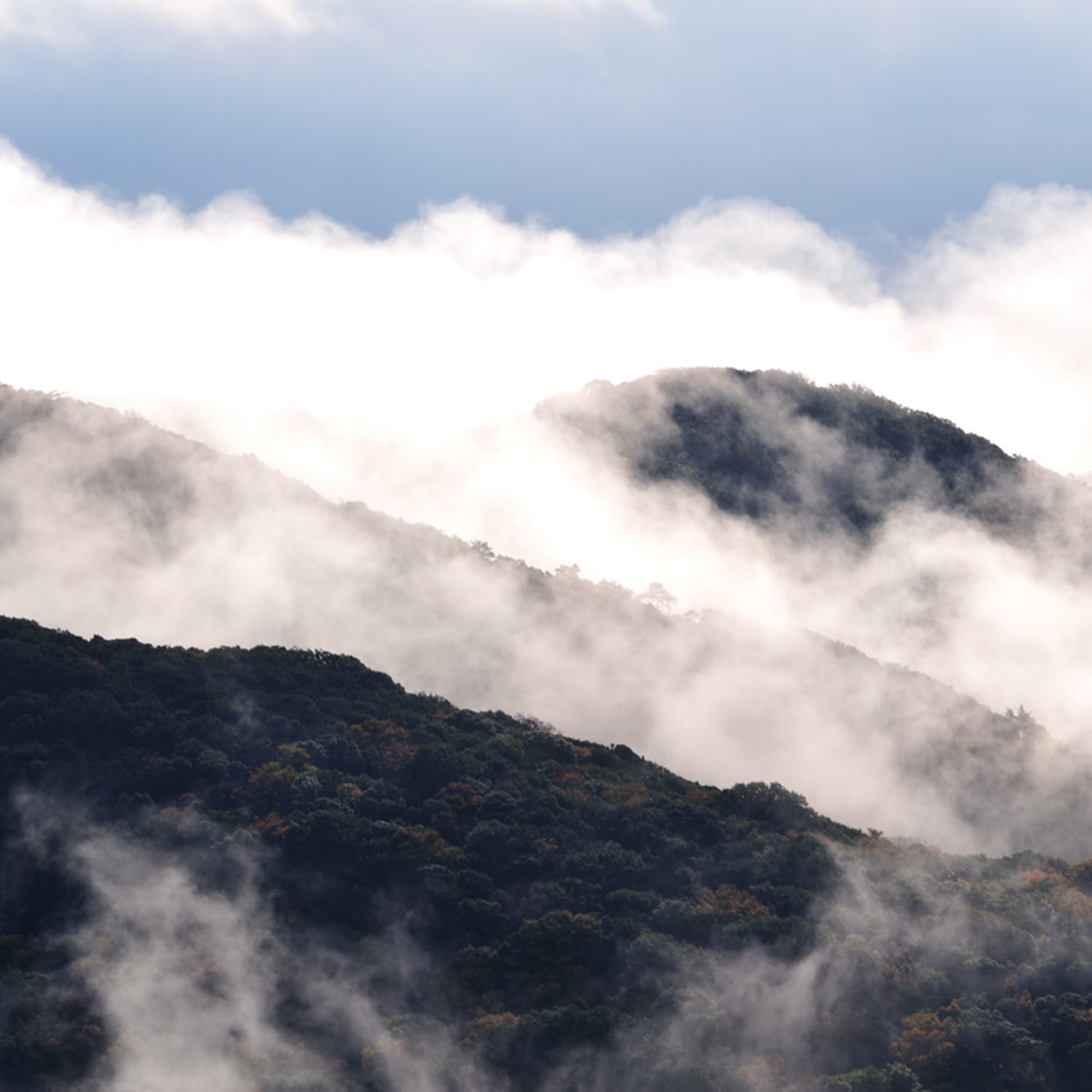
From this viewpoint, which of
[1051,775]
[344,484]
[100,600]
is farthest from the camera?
[344,484]

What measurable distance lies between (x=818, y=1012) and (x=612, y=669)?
38.2 metres

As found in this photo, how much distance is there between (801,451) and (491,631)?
55.2 m

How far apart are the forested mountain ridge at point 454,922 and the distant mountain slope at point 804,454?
2450 inches

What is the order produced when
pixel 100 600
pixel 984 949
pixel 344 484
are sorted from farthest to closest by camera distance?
pixel 344 484 < pixel 100 600 < pixel 984 949

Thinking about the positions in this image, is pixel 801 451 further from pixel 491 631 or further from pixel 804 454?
pixel 491 631

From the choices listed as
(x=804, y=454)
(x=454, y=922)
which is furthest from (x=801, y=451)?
(x=454, y=922)

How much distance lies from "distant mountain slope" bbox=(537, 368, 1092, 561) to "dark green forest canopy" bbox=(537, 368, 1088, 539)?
0.14 metres

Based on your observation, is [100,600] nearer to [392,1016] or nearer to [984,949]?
[392,1016]

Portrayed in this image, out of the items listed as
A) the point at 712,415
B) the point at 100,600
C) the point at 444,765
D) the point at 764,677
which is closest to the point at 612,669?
the point at 764,677

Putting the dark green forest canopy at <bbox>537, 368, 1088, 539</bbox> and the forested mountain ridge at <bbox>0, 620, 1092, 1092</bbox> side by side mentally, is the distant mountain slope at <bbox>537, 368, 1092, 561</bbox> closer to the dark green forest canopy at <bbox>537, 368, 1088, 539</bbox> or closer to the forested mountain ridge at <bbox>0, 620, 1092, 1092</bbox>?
the dark green forest canopy at <bbox>537, 368, 1088, 539</bbox>

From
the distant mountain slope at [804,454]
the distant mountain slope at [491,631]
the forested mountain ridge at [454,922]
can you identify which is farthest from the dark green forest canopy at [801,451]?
the forested mountain ridge at [454,922]

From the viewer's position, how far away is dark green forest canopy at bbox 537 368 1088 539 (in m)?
124

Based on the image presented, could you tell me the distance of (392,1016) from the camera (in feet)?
151

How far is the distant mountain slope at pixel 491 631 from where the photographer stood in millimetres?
75438
